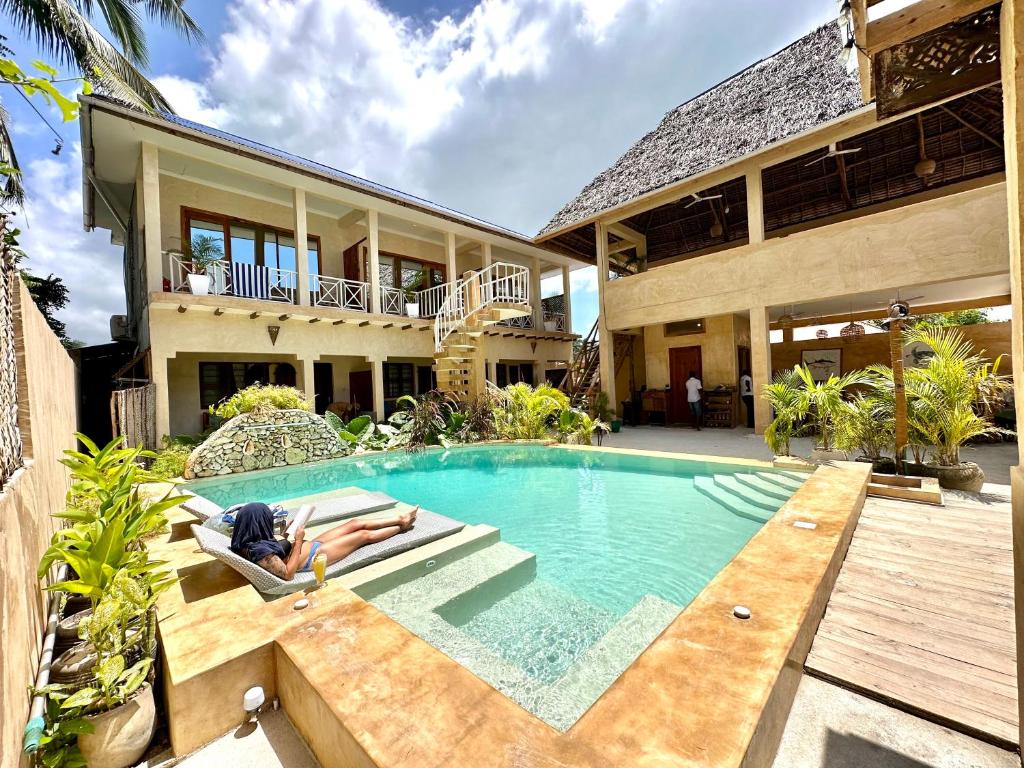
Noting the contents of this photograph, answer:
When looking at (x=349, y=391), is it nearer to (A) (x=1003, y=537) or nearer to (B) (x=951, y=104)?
(A) (x=1003, y=537)

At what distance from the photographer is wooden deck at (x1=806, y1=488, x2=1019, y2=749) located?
1.57 m

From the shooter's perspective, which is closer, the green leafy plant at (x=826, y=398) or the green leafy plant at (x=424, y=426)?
the green leafy plant at (x=826, y=398)

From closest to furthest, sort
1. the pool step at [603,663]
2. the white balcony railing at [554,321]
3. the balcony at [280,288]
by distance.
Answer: the pool step at [603,663]
the balcony at [280,288]
the white balcony railing at [554,321]

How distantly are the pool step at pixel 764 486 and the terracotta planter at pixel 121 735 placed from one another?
5.38 metres

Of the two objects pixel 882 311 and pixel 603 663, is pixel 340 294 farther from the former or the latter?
pixel 882 311

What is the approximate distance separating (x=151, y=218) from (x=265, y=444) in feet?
15.5

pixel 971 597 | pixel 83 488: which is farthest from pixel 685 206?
pixel 83 488

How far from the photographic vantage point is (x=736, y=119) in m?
9.30

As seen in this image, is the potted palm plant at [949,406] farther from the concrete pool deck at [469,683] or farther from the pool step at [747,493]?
the concrete pool deck at [469,683]

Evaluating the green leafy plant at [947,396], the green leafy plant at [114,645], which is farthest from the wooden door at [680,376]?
the green leafy plant at [114,645]

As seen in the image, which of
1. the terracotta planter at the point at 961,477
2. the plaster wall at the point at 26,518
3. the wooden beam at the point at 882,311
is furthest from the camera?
the wooden beam at the point at 882,311

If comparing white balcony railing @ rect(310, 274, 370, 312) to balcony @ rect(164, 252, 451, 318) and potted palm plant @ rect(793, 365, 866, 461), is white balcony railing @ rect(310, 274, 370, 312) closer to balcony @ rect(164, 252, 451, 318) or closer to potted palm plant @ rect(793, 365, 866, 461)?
balcony @ rect(164, 252, 451, 318)

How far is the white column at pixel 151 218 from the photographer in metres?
7.85

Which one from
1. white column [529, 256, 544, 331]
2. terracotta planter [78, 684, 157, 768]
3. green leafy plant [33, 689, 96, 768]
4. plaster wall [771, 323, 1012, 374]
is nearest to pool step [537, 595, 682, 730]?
terracotta planter [78, 684, 157, 768]
